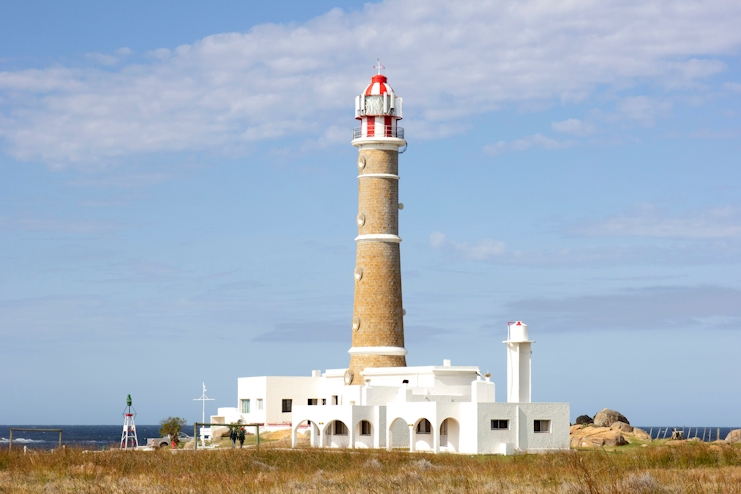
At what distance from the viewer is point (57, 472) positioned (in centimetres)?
2855

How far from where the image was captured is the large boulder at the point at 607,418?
201 ft

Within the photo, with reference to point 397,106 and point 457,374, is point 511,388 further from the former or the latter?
point 397,106

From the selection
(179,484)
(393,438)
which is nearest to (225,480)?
(179,484)

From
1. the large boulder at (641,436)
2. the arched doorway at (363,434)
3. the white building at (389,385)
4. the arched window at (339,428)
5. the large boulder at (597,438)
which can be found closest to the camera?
the white building at (389,385)

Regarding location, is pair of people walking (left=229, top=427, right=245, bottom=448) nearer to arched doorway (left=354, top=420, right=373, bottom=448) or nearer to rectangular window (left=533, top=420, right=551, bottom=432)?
arched doorway (left=354, top=420, right=373, bottom=448)

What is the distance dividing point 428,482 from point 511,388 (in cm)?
2114

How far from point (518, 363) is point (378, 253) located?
9633 mm

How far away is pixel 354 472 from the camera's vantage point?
29844 mm

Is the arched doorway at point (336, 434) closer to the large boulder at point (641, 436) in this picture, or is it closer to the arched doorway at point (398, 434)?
the arched doorway at point (398, 434)

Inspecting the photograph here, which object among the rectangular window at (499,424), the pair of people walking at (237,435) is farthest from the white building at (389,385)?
the pair of people walking at (237,435)

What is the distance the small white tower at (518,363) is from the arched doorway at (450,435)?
8.91ft

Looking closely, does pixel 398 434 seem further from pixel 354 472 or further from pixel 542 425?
pixel 354 472

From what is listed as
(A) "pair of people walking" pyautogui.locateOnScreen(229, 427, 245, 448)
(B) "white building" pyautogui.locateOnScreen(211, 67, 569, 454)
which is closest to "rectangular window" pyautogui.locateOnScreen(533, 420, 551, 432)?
(B) "white building" pyautogui.locateOnScreen(211, 67, 569, 454)

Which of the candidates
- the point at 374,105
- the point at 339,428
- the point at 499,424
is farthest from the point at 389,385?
the point at 374,105
